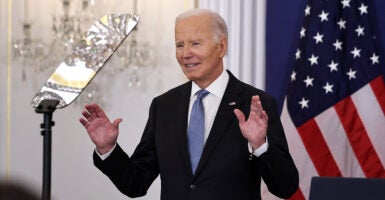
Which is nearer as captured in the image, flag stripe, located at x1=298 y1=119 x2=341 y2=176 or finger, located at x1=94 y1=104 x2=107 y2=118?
finger, located at x1=94 y1=104 x2=107 y2=118

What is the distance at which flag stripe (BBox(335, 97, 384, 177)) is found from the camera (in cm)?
427

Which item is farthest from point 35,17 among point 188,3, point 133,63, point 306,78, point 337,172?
point 337,172

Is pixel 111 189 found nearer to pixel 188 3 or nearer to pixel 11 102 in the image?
pixel 11 102

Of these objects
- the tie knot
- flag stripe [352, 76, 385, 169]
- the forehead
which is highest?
the forehead

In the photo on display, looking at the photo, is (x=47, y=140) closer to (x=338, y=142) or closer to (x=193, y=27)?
(x=193, y=27)

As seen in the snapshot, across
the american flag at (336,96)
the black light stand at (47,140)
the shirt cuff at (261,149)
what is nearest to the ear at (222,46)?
the shirt cuff at (261,149)

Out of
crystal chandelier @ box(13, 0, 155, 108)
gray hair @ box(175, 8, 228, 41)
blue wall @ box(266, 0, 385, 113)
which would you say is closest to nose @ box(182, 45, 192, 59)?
gray hair @ box(175, 8, 228, 41)

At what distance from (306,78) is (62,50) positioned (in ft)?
5.95

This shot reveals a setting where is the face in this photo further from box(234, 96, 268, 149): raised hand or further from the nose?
box(234, 96, 268, 149): raised hand

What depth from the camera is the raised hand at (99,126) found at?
8.17ft

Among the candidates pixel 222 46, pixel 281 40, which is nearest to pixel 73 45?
pixel 281 40

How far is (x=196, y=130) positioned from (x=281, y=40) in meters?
2.22

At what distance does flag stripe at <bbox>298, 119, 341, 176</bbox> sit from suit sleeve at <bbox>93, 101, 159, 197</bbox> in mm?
1845

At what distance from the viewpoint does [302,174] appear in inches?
173
